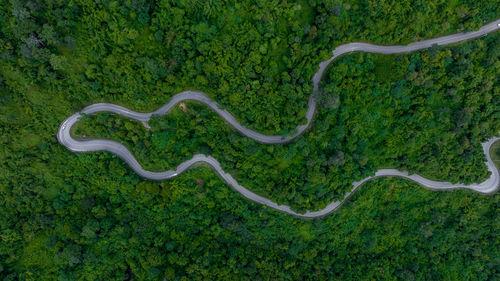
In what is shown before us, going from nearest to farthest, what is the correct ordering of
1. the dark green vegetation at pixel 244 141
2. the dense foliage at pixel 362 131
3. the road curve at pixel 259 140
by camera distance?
1. the dark green vegetation at pixel 244 141
2. the dense foliage at pixel 362 131
3. the road curve at pixel 259 140

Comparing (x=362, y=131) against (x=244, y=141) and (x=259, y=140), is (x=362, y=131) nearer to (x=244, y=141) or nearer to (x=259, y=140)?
(x=259, y=140)

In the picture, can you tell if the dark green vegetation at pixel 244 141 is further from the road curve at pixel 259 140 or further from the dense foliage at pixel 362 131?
the road curve at pixel 259 140

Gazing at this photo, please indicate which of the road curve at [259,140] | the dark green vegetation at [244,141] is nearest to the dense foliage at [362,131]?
the dark green vegetation at [244,141]

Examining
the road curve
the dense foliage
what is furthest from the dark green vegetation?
the road curve

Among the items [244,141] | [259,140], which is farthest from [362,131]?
[244,141]

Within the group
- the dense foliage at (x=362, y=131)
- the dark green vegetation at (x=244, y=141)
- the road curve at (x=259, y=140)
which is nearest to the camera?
the dark green vegetation at (x=244, y=141)

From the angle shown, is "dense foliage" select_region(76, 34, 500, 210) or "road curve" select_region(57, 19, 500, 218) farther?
"road curve" select_region(57, 19, 500, 218)

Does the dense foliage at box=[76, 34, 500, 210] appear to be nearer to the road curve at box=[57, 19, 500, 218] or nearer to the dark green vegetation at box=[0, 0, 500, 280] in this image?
the dark green vegetation at box=[0, 0, 500, 280]
